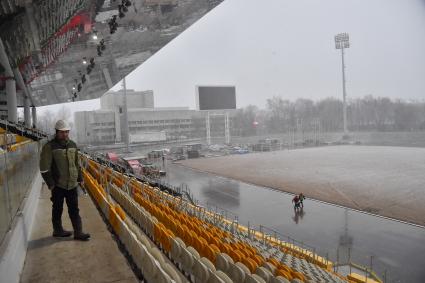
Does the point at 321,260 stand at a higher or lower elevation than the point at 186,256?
lower

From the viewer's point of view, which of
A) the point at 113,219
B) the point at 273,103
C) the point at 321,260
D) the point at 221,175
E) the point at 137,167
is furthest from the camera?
the point at 273,103

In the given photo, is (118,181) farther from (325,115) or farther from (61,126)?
(325,115)

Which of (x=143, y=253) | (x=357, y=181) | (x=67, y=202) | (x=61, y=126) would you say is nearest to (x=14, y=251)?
(x=67, y=202)

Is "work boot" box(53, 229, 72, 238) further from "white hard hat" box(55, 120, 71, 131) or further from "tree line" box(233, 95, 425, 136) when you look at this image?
"tree line" box(233, 95, 425, 136)

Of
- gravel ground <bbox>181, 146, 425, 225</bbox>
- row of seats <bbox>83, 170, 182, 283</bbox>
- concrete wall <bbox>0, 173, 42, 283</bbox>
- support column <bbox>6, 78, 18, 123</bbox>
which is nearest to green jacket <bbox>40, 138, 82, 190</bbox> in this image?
concrete wall <bbox>0, 173, 42, 283</bbox>

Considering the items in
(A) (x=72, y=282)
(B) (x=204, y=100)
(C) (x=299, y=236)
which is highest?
(B) (x=204, y=100)

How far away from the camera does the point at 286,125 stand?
89125 mm

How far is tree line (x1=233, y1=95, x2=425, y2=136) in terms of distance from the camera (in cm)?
7206

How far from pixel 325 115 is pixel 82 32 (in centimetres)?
8139

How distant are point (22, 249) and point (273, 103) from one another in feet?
317

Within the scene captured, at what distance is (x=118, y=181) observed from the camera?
9.45 m

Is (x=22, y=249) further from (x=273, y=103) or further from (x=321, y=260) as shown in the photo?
(x=273, y=103)

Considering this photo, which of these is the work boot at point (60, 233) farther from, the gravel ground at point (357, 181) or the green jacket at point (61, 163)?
the gravel ground at point (357, 181)

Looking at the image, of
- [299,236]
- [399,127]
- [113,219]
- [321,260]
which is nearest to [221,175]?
[299,236]
